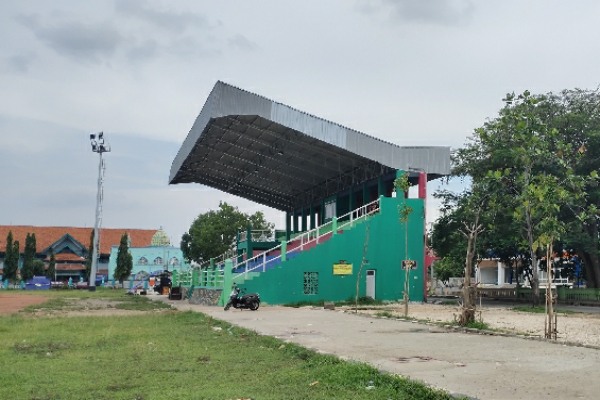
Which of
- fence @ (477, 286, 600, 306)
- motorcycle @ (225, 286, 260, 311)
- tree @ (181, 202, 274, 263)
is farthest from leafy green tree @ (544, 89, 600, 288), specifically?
tree @ (181, 202, 274, 263)

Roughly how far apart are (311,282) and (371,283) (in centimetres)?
347

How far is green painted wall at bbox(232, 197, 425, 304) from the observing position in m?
→ 30.0

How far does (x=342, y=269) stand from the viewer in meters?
31.4

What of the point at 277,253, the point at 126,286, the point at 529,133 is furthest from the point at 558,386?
the point at 126,286

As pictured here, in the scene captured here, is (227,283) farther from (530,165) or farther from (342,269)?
(530,165)

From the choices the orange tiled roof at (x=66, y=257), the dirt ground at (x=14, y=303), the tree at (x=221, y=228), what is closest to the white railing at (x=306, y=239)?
the dirt ground at (x=14, y=303)

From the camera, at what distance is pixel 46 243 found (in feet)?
258

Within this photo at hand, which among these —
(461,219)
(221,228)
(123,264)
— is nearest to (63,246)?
(123,264)

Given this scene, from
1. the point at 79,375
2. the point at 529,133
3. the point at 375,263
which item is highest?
the point at 529,133

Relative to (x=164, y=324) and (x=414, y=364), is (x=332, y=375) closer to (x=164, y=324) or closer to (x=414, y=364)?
(x=414, y=364)

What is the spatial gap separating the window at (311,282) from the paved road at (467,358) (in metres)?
14.1

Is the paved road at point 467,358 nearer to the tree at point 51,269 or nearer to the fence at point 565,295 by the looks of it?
the fence at point 565,295

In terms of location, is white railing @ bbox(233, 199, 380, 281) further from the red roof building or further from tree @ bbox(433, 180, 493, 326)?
the red roof building

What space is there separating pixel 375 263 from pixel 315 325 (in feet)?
50.7
